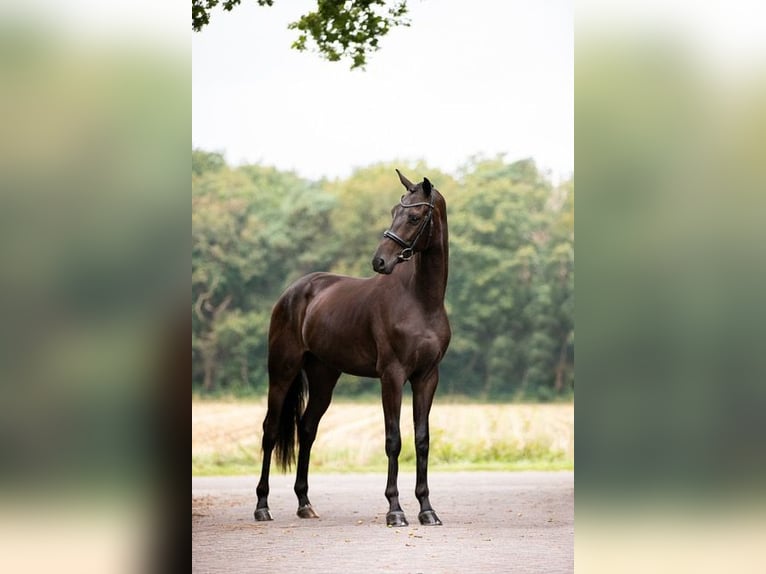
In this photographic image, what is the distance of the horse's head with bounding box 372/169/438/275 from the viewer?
673 centimetres

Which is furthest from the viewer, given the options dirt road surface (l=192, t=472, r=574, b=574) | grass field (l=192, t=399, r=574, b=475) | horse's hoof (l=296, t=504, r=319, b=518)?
grass field (l=192, t=399, r=574, b=475)

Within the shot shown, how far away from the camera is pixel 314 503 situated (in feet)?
28.9

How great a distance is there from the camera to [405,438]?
15055mm

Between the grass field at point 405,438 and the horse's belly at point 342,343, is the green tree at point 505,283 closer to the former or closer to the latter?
the grass field at point 405,438

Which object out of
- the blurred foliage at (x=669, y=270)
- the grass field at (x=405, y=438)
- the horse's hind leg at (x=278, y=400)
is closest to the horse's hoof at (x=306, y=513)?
the horse's hind leg at (x=278, y=400)

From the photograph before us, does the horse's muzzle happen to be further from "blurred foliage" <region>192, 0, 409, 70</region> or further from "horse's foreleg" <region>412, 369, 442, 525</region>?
"blurred foliage" <region>192, 0, 409, 70</region>

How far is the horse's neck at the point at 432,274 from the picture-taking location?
701 centimetres

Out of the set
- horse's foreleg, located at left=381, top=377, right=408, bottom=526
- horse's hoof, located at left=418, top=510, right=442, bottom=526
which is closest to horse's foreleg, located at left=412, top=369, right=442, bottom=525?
horse's hoof, located at left=418, top=510, right=442, bottom=526

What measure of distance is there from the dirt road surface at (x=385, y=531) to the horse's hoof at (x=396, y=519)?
0.08 meters

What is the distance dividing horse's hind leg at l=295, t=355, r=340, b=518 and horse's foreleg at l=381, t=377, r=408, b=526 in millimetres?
970

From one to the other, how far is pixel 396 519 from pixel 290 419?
1.39 meters

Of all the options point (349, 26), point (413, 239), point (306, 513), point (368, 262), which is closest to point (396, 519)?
point (306, 513)

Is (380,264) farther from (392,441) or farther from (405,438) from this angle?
(405,438)

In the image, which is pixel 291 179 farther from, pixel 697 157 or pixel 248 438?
pixel 697 157
